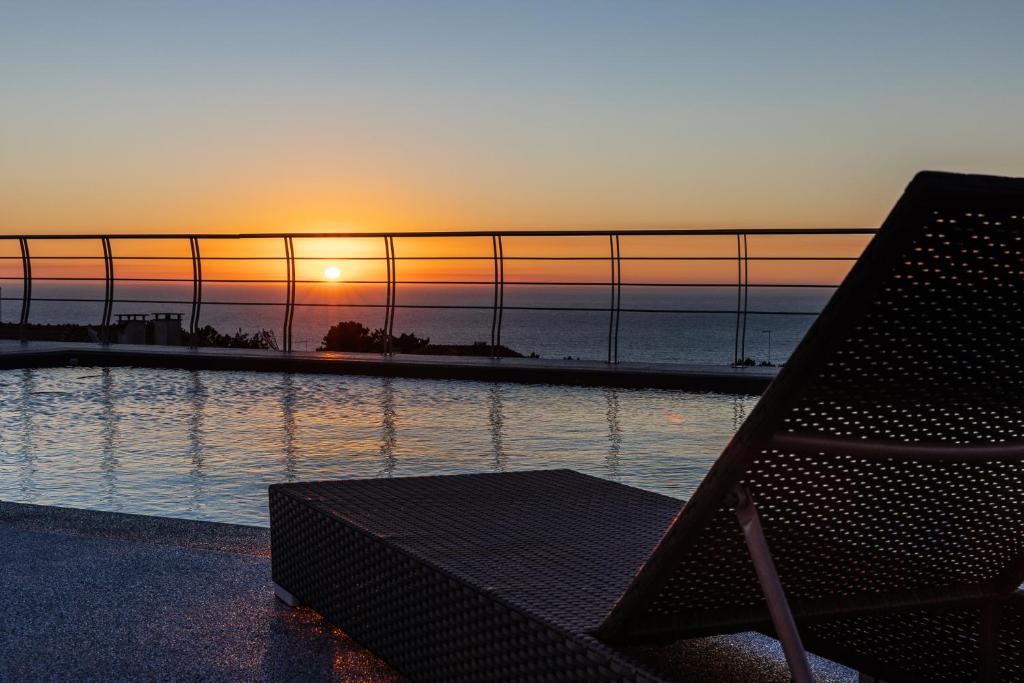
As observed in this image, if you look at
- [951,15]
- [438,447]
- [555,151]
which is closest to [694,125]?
[555,151]

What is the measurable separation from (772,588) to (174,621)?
146cm

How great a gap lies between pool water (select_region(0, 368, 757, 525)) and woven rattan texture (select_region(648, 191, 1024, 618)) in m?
2.31

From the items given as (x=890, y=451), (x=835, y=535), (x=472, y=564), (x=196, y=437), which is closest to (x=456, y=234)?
(x=196, y=437)

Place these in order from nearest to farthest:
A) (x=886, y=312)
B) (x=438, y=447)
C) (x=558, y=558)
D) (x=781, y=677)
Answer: (x=886, y=312)
(x=558, y=558)
(x=781, y=677)
(x=438, y=447)

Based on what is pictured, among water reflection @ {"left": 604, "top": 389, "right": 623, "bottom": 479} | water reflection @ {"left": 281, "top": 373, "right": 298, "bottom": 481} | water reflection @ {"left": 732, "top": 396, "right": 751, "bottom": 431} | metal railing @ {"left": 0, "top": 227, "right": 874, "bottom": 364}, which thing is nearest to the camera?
water reflection @ {"left": 281, "top": 373, "right": 298, "bottom": 481}

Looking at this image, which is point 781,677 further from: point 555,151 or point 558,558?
point 555,151

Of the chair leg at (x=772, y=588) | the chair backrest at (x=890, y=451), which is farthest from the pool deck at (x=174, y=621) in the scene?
the chair leg at (x=772, y=588)

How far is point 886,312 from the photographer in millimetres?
918

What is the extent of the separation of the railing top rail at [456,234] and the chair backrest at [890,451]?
208 inches

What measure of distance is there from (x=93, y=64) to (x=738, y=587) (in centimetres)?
1069

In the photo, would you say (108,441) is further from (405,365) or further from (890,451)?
(890,451)

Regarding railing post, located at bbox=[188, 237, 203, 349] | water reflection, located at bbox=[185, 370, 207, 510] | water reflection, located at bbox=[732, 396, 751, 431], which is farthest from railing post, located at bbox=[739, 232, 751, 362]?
railing post, located at bbox=[188, 237, 203, 349]

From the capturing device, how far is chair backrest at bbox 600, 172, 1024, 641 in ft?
2.90

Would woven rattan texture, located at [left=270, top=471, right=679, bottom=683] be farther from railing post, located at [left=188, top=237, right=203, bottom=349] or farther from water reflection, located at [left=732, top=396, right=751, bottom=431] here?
railing post, located at [left=188, top=237, right=203, bottom=349]
